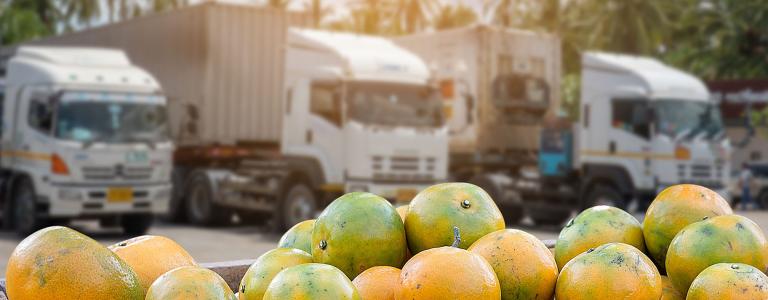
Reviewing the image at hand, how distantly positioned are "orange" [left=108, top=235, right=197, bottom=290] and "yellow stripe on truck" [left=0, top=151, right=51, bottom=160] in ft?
41.7

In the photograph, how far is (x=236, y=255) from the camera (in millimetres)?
13586

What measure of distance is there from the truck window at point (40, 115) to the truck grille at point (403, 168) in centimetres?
489

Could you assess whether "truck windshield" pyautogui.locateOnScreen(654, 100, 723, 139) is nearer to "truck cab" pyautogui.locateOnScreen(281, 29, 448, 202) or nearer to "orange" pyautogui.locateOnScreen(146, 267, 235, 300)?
"truck cab" pyautogui.locateOnScreen(281, 29, 448, 202)

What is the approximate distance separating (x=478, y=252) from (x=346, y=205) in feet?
1.48

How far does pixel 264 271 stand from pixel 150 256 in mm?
377

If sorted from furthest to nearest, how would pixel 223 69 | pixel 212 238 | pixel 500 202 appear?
pixel 500 202
pixel 223 69
pixel 212 238

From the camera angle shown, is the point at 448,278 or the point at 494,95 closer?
the point at 448,278

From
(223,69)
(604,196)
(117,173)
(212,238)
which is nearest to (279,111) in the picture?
(223,69)

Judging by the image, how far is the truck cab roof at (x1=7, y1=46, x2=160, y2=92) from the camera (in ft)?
49.8

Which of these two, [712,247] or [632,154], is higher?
[712,247]

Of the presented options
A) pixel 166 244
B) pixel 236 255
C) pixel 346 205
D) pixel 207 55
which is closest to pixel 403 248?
pixel 346 205

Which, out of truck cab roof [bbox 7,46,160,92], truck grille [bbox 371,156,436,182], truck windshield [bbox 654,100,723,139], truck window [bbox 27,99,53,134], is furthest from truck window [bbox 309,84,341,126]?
truck windshield [bbox 654,100,723,139]

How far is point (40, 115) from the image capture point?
49.6 feet

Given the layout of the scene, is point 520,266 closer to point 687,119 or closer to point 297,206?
point 297,206
